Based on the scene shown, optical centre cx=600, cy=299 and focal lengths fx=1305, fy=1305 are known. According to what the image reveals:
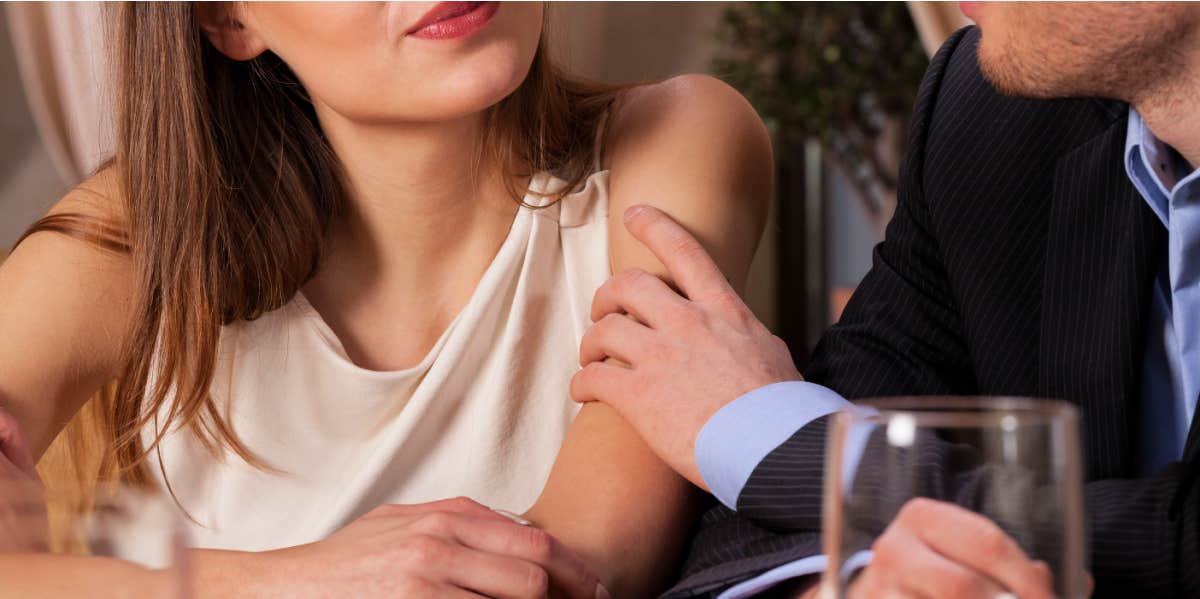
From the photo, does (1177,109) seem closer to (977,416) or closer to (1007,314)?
(1007,314)

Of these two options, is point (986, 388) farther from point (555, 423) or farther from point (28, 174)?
point (28, 174)

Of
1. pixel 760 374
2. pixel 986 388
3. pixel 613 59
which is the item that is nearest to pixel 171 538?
pixel 760 374

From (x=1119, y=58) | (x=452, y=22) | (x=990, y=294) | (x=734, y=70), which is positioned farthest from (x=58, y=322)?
(x=734, y=70)

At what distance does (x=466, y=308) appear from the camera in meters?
1.41

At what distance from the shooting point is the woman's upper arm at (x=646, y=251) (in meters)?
1.10

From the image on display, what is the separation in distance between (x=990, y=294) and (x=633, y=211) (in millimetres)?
355

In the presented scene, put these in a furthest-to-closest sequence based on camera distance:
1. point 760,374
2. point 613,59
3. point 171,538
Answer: point 613,59 → point 760,374 → point 171,538

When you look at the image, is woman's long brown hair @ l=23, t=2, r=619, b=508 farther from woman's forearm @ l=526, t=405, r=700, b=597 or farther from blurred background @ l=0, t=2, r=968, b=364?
blurred background @ l=0, t=2, r=968, b=364

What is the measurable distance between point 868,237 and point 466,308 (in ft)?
11.6

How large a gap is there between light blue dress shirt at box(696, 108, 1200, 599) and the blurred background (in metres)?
2.14

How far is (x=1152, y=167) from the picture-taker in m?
1.03

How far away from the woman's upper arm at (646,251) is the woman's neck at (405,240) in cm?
15

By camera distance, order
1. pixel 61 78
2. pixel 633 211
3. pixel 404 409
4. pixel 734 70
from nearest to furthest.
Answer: pixel 633 211
pixel 404 409
pixel 734 70
pixel 61 78

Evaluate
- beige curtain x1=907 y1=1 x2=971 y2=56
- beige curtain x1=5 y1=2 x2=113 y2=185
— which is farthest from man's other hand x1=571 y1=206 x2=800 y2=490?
beige curtain x1=5 y1=2 x2=113 y2=185
